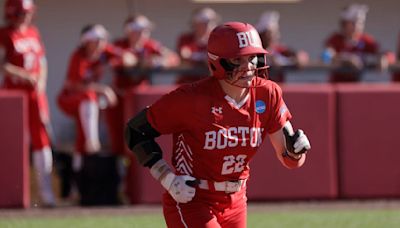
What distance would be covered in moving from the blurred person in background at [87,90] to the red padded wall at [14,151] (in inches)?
29.9

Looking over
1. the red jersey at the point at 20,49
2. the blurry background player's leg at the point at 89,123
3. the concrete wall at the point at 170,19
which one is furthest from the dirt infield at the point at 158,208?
the concrete wall at the point at 170,19

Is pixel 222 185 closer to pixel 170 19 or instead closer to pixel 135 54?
pixel 135 54

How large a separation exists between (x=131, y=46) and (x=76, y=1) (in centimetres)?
244

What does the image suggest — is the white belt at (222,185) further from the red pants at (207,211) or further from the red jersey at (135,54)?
the red jersey at (135,54)

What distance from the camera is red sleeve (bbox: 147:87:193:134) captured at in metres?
6.20

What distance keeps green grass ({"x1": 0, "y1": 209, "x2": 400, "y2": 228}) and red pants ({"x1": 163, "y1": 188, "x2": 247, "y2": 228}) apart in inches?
139

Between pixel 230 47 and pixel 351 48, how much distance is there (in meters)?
6.54

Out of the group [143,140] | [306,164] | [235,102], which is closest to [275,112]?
[235,102]

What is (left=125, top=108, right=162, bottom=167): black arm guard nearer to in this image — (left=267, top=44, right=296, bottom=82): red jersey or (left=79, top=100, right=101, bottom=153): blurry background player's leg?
(left=79, top=100, right=101, bottom=153): blurry background player's leg

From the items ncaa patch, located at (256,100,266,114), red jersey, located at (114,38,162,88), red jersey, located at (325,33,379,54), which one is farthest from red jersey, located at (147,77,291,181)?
red jersey, located at (325,33,379,54)

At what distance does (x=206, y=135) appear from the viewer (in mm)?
6230

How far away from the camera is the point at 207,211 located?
6.17 m

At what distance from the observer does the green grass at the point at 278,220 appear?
32.5 feet

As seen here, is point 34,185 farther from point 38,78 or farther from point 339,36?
A: point 339,36
